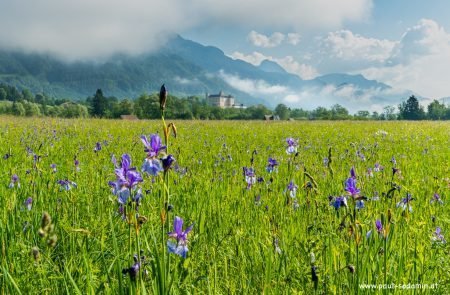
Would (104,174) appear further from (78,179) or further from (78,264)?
(78,264)

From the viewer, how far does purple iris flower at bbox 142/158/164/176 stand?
5.57 ft

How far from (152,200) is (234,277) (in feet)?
6.34

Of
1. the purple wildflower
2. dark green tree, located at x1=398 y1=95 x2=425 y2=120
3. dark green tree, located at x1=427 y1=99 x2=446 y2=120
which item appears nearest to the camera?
the purple wildflower

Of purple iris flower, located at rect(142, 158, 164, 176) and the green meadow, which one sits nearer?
purple iris flower, located at rect(142, 158, 164, 176)

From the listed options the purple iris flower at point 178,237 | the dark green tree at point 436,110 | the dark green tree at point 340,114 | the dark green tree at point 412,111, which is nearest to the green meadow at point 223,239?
the purple iris flower at point 178,237

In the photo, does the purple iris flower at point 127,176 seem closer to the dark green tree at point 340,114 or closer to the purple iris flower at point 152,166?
the purple iris flower at point 152,166

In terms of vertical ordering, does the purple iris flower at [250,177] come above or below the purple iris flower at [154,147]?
below

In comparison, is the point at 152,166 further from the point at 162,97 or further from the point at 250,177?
the point at 250,177

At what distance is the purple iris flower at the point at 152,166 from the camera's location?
1697mm

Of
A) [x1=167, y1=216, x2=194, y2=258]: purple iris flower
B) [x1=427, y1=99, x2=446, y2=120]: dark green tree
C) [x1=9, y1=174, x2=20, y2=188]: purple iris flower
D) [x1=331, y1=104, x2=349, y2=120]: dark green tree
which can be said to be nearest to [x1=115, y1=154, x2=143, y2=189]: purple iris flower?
[x1=167, y1=216, x2=194, y2=258]: purple iris flower

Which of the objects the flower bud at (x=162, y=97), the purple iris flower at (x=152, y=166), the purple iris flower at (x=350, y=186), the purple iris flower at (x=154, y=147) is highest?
the flower bud at (x=162, y=97)

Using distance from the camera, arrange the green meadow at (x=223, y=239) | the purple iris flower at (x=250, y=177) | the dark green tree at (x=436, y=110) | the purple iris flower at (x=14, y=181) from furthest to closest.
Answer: the dark green tree at (x=436, y=110) < the purple iris flower at (x=250, y=177) < the purple iris flower at (x=14, y=181) < the green meadow at (x=223, y=239)

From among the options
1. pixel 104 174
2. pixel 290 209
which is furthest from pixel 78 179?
pixel 290 209

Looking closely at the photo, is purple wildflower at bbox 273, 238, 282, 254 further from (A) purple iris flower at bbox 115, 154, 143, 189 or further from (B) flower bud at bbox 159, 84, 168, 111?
(B) flower bud at bbox 159, 84, 168, 111
